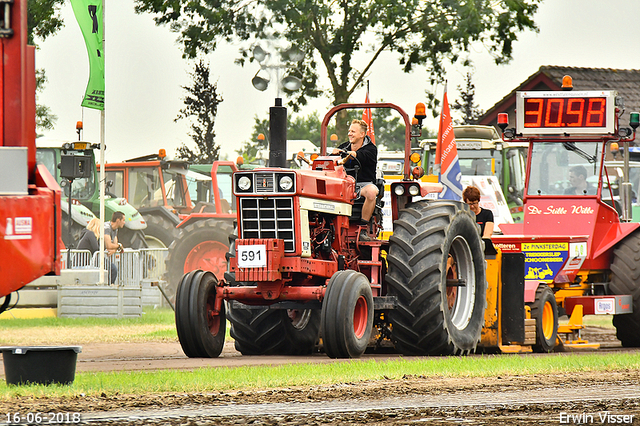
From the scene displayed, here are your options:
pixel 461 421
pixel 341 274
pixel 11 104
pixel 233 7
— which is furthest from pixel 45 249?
pixel 233 7

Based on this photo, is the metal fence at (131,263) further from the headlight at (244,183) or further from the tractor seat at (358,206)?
the headlight at (244,183)

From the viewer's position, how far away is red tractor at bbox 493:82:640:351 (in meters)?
12.6

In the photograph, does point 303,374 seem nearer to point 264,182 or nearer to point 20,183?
point 264,182

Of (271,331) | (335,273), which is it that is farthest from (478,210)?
(335,273)

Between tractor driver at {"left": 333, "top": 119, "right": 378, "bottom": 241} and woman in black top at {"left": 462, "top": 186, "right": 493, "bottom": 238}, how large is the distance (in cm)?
204

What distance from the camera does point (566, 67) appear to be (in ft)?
127

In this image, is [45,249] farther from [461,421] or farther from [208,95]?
[208,95]

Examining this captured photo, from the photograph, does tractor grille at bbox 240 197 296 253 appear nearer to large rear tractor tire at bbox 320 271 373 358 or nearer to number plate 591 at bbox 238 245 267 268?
number plate 591 at bbox 238 245 267 268

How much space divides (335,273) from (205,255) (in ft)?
35.7

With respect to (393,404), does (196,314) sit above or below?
above

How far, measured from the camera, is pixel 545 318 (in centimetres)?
1201

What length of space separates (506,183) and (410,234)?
1142 cm

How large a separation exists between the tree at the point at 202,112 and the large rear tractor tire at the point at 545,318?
24.6 meters

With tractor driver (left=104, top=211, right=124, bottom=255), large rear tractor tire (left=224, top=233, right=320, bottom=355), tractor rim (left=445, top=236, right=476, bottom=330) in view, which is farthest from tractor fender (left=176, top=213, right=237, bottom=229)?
tractor rim (left=445, top=236, right=476, bottom=330)
